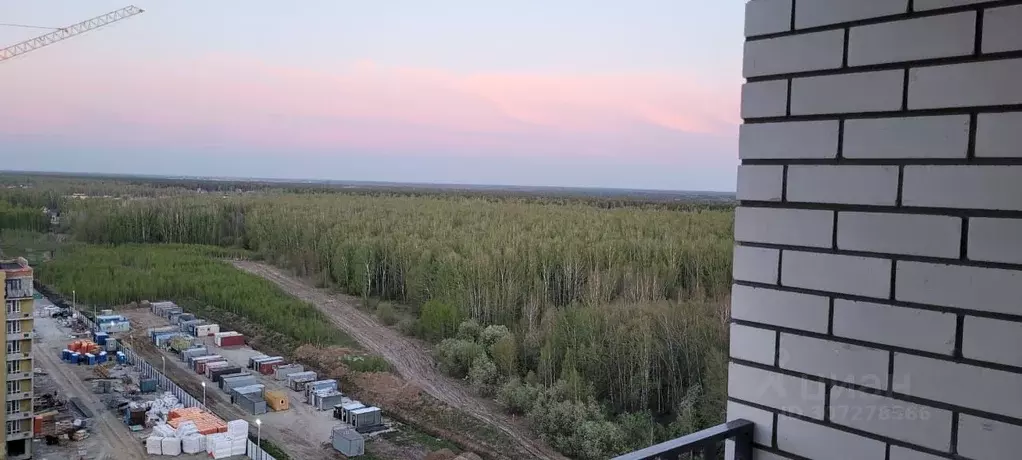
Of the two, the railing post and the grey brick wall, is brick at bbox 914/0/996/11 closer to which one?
the grey brick wall

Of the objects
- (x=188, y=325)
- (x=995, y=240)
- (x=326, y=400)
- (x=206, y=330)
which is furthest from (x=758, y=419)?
(x=188, y=325)

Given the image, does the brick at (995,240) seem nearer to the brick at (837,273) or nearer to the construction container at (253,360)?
the brick at (837,273)

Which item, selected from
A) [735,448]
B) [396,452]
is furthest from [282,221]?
[735,448]

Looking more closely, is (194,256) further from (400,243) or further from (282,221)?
(400,243)

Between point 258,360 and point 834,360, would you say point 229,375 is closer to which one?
point 258,360

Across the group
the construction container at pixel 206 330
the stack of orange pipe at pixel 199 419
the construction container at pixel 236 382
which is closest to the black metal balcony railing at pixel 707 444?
the stack of orange pipe at pixel 199 419
